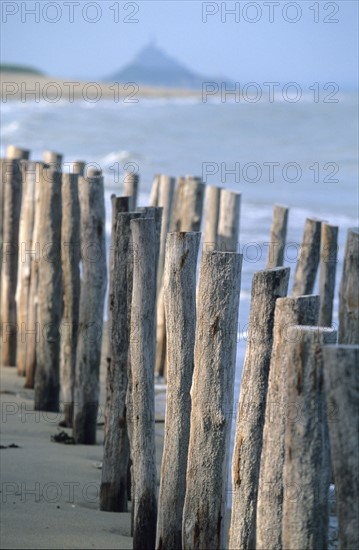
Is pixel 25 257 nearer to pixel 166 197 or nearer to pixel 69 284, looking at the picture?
pixel 69 284

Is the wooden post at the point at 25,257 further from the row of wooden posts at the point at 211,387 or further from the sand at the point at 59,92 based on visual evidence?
the sand at the point at 59,92

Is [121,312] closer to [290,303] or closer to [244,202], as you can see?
[290,303]

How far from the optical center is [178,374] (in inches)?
160

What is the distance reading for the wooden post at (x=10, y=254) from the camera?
316 inches

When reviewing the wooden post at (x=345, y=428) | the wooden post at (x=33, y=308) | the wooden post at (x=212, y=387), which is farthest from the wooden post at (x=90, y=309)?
the wooden post at (x=345, y=428)

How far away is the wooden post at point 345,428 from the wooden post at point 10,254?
5.51 metres

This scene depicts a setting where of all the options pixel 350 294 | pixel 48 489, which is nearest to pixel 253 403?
pixel 48 489

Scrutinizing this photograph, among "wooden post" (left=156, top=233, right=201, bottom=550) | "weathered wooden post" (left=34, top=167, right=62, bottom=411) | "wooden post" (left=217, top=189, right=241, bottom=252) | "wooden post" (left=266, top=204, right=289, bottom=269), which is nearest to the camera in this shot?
"wooden post" (left=156, top=233, right=201, bottom=550)

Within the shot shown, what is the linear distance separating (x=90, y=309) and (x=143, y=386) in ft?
6.59

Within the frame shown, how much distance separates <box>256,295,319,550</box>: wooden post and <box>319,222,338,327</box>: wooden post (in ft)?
→ 10.1

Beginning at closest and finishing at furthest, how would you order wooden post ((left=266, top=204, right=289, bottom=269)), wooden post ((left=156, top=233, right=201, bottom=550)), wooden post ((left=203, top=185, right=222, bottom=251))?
wooden post ((left=156, top=233, right=201, bottom=550)), wooden post ((left=266, top=204, right=289, bottom=269)), wooden post ((left=203, top=185, right=222, bottom=251))

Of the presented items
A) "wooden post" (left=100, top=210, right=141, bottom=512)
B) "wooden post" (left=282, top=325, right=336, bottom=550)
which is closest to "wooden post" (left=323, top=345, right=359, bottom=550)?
"wooden post" (left=282, top=325, right=336, bottom=550)

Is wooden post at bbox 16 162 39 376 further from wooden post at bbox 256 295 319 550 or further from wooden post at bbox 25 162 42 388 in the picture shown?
wooden post at bbox 256 295 319 550

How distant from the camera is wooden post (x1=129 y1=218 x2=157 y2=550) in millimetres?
4281
